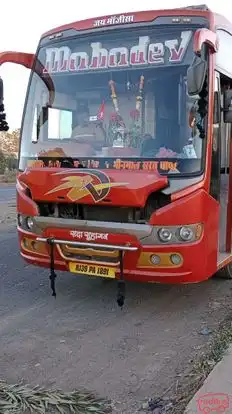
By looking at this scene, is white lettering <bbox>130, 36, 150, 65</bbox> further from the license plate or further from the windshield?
the license plate

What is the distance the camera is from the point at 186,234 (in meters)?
4.81

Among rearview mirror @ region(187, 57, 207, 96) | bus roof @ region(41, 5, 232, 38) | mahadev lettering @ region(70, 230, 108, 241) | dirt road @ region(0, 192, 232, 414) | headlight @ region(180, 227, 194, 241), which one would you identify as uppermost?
bus roof @ region(41, 5, 232, 38)

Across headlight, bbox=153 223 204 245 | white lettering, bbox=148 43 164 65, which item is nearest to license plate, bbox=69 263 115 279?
headlight, bbox=153 223 204 245

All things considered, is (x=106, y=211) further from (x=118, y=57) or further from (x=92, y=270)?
(x=118, y=57)

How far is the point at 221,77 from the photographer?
5.32 meters

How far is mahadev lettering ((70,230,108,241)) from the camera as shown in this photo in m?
5.04

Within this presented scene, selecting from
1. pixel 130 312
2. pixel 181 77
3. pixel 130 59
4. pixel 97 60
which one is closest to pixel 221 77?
pixel 181 77

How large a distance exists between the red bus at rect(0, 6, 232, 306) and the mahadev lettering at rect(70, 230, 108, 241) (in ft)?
0.04

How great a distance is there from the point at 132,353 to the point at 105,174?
1.73 meters

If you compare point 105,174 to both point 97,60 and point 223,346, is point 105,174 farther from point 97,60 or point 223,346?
point 223,346

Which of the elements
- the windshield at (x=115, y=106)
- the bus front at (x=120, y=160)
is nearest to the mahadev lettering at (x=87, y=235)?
the bus front at (x=120, y=160)

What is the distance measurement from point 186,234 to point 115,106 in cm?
160

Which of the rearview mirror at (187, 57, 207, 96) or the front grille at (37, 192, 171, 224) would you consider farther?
the front grille at (37, 192, 171, 224)

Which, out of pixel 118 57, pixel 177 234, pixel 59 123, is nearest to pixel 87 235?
pixel 177 234
